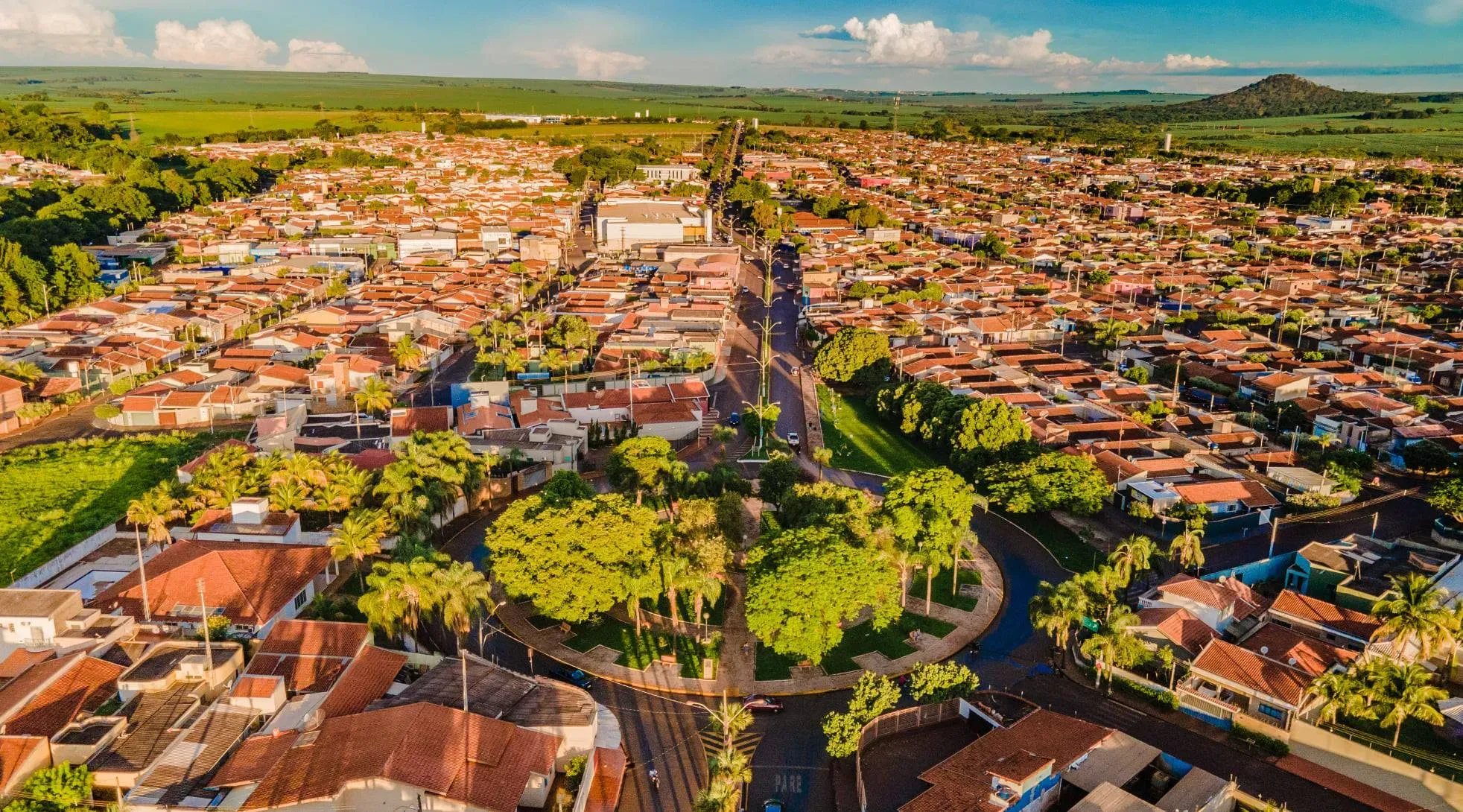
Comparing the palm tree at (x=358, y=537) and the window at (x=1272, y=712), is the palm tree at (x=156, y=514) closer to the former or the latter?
the palm tree at (x=358, y=537)

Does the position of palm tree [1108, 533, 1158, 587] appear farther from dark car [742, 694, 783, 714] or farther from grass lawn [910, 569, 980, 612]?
dark car [742, 694, 783, 714]

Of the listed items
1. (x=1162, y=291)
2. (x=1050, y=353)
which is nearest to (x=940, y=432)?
(x=1050, y=353)

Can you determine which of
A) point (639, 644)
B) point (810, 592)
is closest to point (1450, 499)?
point (810, 592)

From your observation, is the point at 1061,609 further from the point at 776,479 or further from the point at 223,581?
the point at 223,581

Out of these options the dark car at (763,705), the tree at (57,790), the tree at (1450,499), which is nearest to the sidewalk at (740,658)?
the dark car at (763,705)

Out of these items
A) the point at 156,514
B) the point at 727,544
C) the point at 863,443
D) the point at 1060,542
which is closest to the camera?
the point at 727,544

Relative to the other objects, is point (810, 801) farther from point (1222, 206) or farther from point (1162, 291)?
point (1222, 206)
